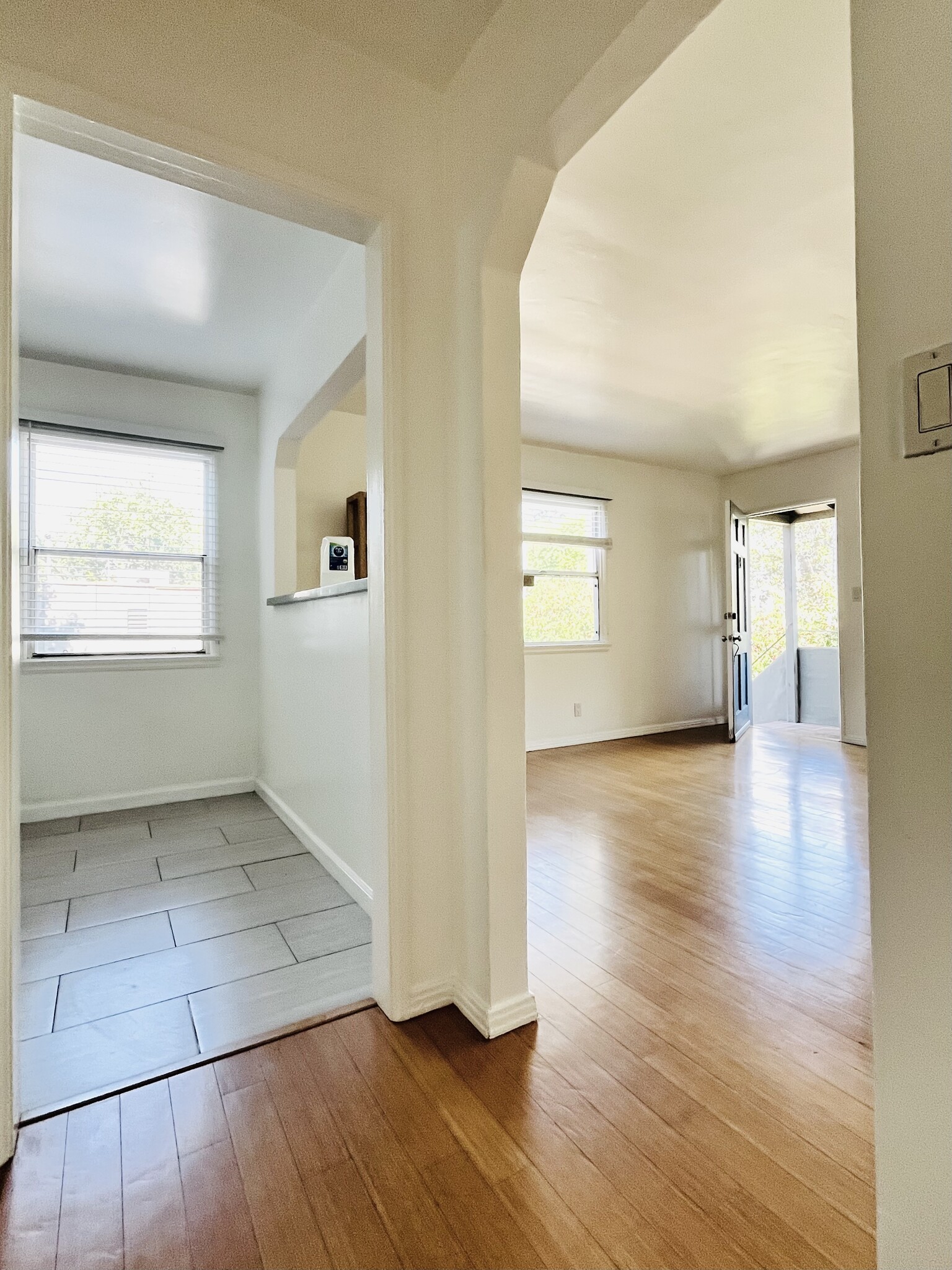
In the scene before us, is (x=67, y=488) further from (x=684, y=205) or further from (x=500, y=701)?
(x=684, y=205)

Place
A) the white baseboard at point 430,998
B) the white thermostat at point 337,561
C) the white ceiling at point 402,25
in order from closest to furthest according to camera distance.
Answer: the white ceiling at point 402,25, the white baseboard at point 430,998, the white thermostat at point 337,561

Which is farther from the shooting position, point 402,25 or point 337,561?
point 337,561

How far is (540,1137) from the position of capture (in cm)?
118

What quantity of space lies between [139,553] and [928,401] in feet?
12.3

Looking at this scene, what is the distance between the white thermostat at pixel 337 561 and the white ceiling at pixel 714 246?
1467 millimetres

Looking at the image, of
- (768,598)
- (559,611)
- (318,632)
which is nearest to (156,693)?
(318,632)

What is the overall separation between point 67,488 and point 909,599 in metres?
3.89

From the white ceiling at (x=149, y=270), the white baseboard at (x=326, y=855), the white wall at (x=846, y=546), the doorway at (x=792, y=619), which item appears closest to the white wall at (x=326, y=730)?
the white baseboard at (x=326, y=855)

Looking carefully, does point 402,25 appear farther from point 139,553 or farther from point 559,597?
point 559,597

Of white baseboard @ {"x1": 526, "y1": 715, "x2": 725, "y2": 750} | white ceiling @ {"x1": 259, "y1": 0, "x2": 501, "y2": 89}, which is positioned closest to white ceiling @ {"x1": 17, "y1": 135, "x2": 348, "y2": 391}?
white ceiling @ {"x1": 259, "y1": 0, "x2": 501, "y2": 89}

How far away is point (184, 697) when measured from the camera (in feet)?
12.0

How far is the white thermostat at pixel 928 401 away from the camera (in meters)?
0.65

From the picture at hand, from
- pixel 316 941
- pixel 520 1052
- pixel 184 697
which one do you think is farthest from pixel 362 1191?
pixel 184 697

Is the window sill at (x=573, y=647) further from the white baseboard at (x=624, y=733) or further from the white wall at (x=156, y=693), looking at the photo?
the white wall at (x=156, y=693)
